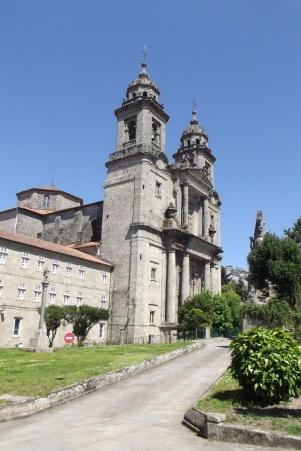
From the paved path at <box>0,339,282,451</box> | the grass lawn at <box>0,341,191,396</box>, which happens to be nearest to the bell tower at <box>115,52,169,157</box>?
the grass lawn at <box>0,341,191,396</box>

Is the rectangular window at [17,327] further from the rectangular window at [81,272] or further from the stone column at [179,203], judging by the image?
the stone column at [179,203]

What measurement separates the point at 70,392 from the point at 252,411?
284 inches

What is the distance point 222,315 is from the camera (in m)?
53.3

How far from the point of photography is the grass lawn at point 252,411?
35.5 ft

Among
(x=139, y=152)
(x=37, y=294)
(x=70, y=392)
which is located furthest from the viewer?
(x=139, y=152)

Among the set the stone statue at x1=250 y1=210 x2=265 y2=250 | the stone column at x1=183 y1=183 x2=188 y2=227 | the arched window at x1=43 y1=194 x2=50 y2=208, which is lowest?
the stone statue at x1=250 y1=210 x2=265 y2=250

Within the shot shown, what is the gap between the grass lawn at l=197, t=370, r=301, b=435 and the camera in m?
10.8

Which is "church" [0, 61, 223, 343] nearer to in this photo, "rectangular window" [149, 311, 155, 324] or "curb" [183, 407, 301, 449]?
"rectangular window" [149, 311, 155, 324]

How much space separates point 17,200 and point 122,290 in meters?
32.2

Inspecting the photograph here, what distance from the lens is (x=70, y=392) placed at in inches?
640

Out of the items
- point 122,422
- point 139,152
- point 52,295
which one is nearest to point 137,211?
point 139,152

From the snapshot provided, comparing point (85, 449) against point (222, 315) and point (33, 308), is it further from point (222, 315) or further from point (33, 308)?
point (222, 315)

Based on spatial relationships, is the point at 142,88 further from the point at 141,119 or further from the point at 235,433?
the point at 235,433

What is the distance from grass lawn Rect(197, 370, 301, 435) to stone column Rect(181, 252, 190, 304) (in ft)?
123
